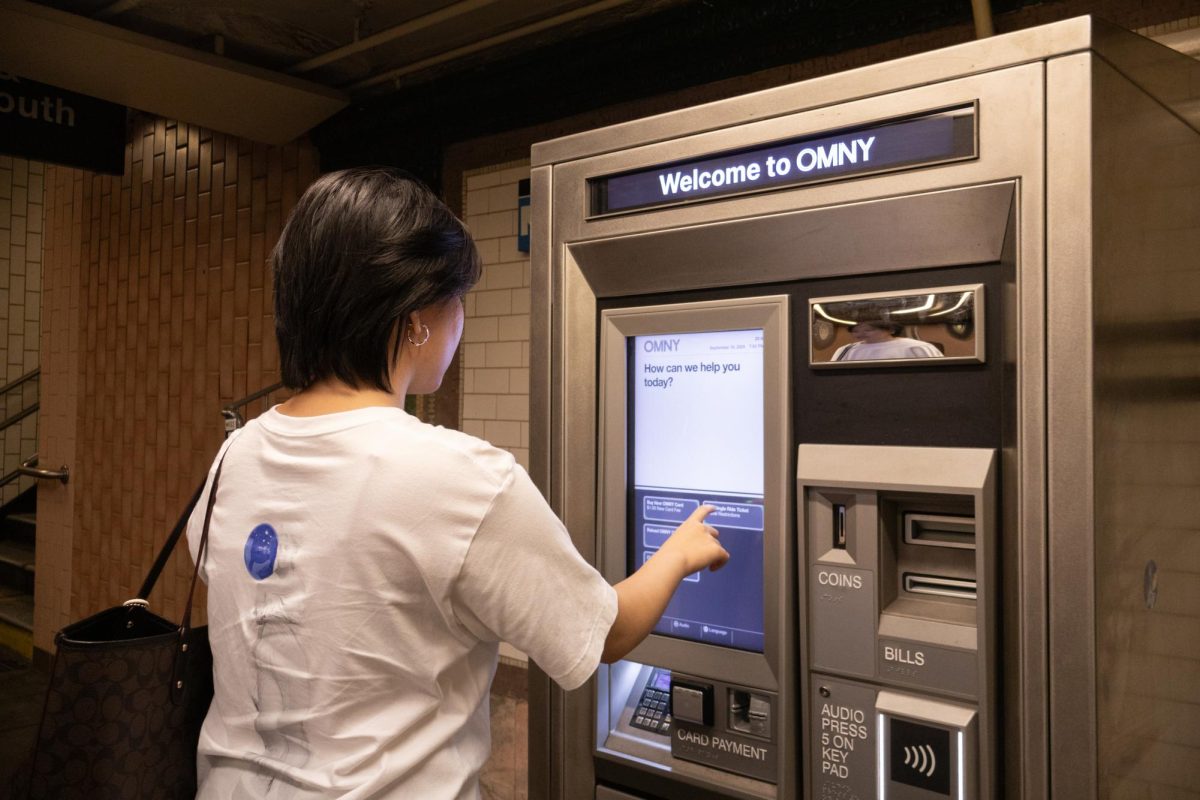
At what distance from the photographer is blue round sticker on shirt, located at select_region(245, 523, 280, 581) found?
4.01ft

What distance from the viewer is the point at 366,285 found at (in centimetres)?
126

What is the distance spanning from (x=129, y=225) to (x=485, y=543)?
14.7ft

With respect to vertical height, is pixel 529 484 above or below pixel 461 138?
below

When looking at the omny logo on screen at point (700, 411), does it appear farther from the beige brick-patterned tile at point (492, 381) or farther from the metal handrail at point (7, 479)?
the metal handrail at point (7, 479)

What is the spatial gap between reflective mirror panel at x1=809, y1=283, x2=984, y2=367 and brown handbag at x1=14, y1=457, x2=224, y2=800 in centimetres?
Result: 92

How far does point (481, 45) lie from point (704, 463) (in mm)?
2019

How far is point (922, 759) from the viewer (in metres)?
1.32

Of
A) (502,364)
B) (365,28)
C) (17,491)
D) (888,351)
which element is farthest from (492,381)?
(17,491)

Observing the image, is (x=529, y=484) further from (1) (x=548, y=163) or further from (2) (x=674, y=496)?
(1) (x=548, y=163)

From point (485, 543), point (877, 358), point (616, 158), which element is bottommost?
point (485, 543)

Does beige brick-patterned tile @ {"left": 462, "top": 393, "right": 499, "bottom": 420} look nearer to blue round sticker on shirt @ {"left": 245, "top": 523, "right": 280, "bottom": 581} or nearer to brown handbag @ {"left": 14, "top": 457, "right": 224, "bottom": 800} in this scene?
brown handbag @ {"left": 14, "top": 457, "right": 224, "bottom": 800}

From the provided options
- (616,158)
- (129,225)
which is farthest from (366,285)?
(129,225)

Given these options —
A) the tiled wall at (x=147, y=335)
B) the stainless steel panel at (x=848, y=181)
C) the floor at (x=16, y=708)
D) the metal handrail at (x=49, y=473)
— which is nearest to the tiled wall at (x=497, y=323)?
the tiled wall at (x=147, y=335)

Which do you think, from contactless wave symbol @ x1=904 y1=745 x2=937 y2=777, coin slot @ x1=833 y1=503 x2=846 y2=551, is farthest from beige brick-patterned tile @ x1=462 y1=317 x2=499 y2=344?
contactless wave symbol @ x1=904 y1=745 x2=937 y2=777
